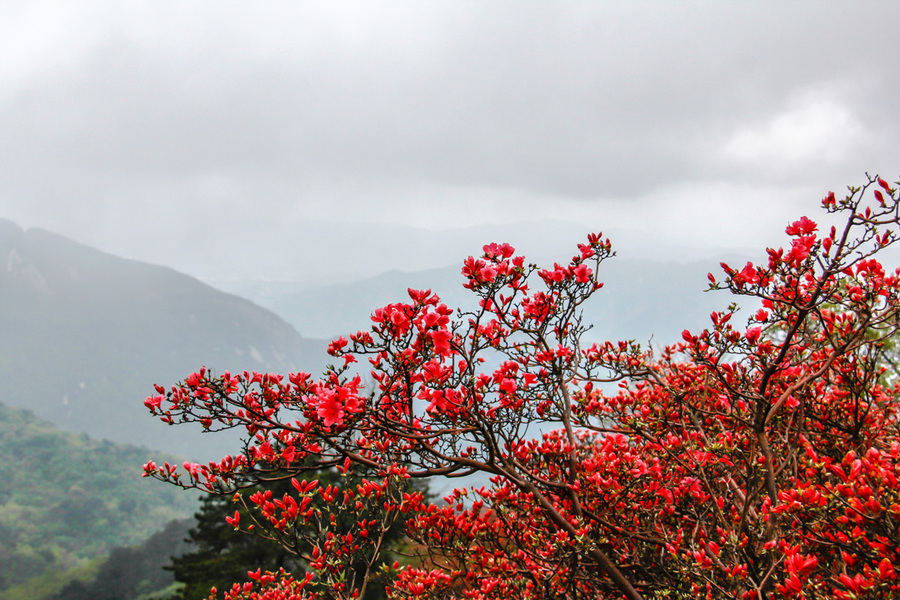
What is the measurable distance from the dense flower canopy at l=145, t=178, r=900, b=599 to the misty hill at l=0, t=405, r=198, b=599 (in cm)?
8248

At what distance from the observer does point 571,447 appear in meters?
4.28

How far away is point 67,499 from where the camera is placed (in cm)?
9644

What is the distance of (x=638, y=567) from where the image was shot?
4141 millimetres

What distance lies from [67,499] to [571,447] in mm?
122702

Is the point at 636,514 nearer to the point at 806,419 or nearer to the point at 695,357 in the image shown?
the point at 695,357

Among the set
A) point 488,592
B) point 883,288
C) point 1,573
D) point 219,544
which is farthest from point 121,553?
point 883,288

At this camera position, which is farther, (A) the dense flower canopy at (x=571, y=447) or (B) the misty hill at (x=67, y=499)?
(B) the misty hill at (x=67, y=499)

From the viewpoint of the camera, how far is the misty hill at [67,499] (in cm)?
7962

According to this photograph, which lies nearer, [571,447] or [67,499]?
[571,447]

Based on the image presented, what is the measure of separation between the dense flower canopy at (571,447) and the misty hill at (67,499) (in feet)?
271

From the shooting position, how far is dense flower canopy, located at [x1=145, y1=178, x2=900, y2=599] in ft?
10.6

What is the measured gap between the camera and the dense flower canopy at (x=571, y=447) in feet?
10.6

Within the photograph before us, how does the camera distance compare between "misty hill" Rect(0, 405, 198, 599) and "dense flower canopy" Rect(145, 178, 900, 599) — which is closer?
"dense flower canopy" Rect(145, 178, 900, 599)

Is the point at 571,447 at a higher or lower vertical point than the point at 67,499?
lower
